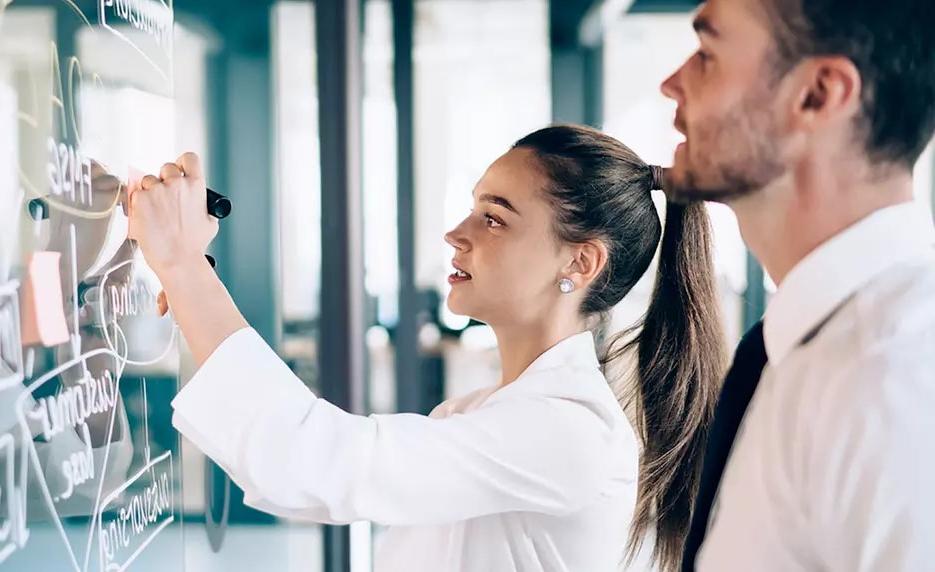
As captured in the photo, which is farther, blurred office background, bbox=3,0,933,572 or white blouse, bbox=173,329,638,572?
blurred office background, bbox=3,0,933,572

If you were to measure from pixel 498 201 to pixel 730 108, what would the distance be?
54 cm

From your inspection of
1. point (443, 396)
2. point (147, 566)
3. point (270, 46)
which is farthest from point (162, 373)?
point (443, 396)

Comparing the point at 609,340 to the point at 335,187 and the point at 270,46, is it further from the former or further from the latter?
the point at 270,46

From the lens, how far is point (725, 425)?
3.05ft

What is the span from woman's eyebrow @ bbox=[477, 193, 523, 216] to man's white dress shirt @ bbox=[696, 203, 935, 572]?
0.54 metres

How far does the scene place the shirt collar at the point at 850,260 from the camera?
0.77 meters

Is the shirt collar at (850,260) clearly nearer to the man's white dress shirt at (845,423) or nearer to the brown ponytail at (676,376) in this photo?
the man's white dress shirt at (845,423)

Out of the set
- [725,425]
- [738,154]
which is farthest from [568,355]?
[738,154]

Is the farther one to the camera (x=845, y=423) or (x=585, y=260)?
(x=585, y=260)

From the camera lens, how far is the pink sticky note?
33.4 inches

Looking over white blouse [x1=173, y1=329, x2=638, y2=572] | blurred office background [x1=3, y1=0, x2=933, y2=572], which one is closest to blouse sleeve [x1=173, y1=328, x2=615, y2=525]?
white blouse [x1=173, y1=329, x2=638, y2=572]

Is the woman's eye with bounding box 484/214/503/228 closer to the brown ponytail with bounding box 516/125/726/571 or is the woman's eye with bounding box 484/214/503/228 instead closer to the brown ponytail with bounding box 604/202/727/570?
the brown ponytail with bounding box 516/125/726/571

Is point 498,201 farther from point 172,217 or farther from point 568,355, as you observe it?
point 172,217

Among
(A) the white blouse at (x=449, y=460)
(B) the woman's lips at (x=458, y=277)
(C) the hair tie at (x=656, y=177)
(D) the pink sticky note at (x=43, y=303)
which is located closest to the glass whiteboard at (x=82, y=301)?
(D) the pink sticky note at (x=43, y=303)
